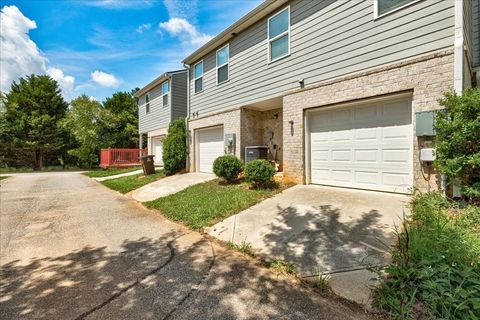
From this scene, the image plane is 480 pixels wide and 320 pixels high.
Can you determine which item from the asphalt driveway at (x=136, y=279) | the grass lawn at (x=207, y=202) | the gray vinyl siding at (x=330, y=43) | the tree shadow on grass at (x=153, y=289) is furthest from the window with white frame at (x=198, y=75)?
the tree shadow on grass at (x=153, y=289)

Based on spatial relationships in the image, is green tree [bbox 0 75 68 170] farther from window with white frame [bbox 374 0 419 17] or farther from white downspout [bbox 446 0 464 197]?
white downspout [bbox 446 0 464 197]

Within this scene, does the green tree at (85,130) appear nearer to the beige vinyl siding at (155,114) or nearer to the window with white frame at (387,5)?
the beige vinyl siding at (155,114)

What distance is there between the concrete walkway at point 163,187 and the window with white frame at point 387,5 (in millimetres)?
6894

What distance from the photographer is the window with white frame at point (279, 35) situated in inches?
299

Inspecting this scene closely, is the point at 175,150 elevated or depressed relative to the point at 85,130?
depressed

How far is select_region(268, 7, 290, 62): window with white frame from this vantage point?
24.9ft

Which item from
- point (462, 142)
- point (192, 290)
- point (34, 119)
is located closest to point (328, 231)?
point (192, 290)

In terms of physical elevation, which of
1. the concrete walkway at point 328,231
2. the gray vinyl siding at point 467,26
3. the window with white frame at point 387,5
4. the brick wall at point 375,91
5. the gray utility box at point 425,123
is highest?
the window with white frame at point 387,5

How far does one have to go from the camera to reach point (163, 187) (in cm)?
902

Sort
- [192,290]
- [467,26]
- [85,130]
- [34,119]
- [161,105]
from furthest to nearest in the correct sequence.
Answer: [85,130] → [34,119] → [161,105] → [467,26] → [192,290]

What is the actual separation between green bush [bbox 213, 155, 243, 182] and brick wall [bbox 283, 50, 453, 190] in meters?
1.55

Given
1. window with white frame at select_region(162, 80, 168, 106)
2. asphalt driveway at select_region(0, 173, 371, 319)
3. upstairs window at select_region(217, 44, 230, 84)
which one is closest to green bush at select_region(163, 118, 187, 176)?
upstairs window at select_region(217, 44, 230, 84)

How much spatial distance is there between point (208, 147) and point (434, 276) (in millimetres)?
9470

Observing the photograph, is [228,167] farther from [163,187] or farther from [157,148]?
[157,148]
